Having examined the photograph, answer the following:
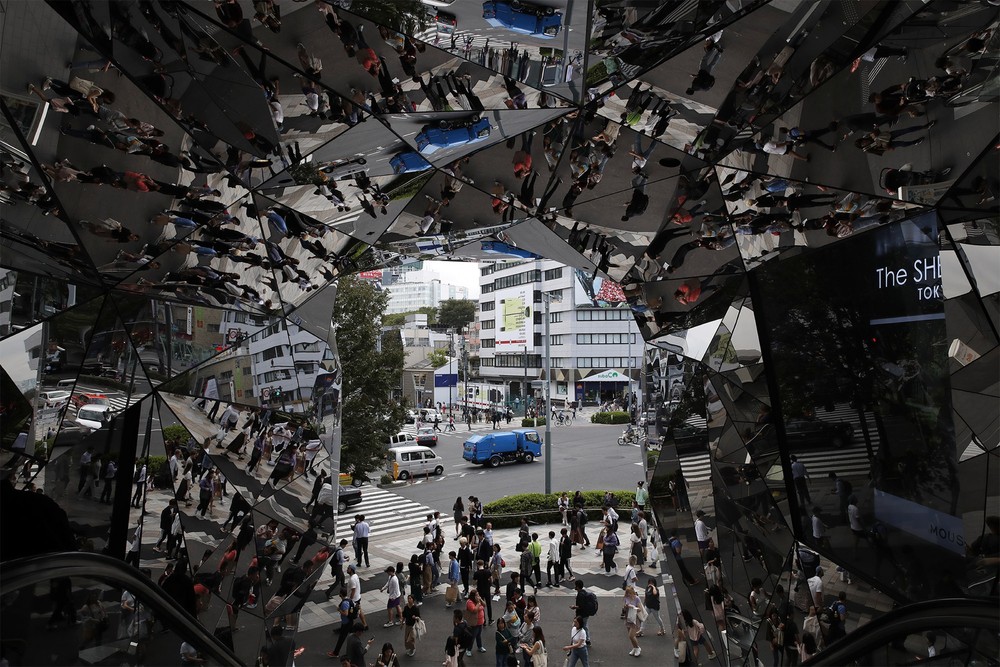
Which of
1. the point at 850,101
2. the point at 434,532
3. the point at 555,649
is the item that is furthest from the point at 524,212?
the point at 434,532

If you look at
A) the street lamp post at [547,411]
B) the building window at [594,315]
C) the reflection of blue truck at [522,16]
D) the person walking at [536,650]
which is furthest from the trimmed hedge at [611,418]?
the reflection of blue truck at [522,16]

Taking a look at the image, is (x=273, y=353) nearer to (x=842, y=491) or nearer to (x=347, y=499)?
(x=842, y=491)

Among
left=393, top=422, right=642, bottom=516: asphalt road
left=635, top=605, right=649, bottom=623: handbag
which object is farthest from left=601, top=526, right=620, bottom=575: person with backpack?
left=393, top=422, right=642, bottom=516: asphalt road

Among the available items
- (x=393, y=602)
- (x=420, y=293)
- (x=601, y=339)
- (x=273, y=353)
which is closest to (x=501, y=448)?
(x=393, y=602)

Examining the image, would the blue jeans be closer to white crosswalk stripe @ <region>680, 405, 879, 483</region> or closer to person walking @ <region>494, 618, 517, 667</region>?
person walking @ <region>494, 618, 517, 667</region>

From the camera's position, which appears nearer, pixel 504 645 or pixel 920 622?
pixel 920 622
